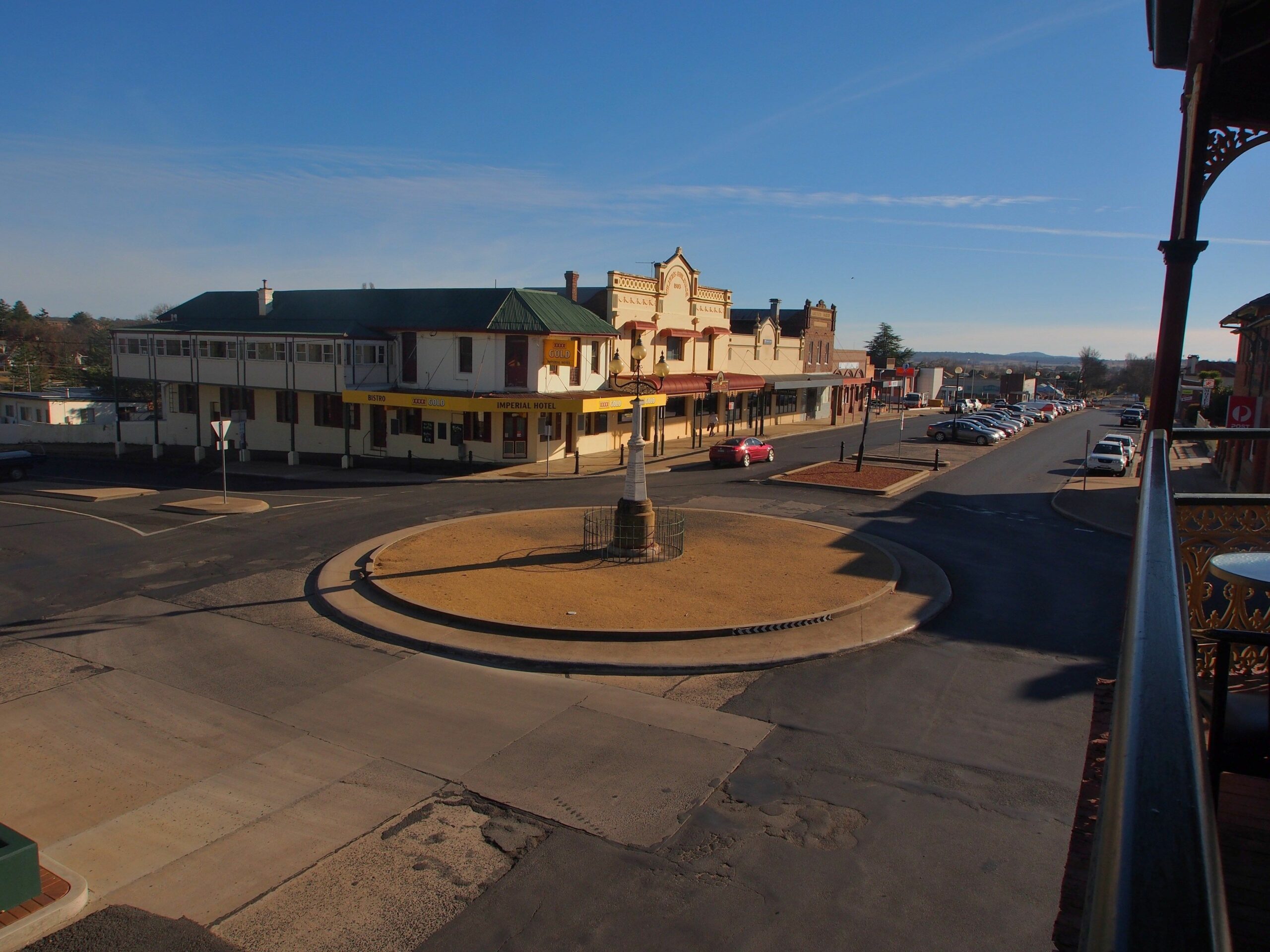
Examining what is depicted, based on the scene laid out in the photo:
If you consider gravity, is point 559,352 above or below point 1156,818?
above

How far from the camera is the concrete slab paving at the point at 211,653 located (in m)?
13.2

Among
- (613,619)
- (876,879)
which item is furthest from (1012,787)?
(613,619)

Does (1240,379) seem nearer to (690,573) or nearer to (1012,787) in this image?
(690,573)

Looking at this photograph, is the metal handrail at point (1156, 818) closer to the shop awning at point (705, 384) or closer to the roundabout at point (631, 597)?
the roundabout at point (631, 597)

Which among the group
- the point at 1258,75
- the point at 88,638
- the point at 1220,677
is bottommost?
the point at 88,638

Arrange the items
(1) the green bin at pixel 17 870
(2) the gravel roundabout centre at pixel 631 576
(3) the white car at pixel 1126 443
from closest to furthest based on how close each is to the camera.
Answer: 1. (1) the green bin at pixel 17 870
2. (2) the gravel roundabout centre at pixel 631 576
3. (3) the white car at pixel 1126 443

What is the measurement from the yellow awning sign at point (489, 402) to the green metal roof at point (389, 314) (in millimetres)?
2893

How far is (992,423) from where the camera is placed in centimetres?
5859

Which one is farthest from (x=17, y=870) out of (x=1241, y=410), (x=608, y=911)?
(x=1241, y=410)

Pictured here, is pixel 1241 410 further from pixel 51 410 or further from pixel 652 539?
pixel 51 410

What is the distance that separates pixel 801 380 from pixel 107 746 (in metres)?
53.1

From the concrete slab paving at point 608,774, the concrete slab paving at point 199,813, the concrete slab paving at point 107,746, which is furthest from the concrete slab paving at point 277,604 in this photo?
the concrete slab paving at point 608,774

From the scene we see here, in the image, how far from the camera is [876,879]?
820 cm

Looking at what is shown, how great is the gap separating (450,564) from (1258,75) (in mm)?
17446
